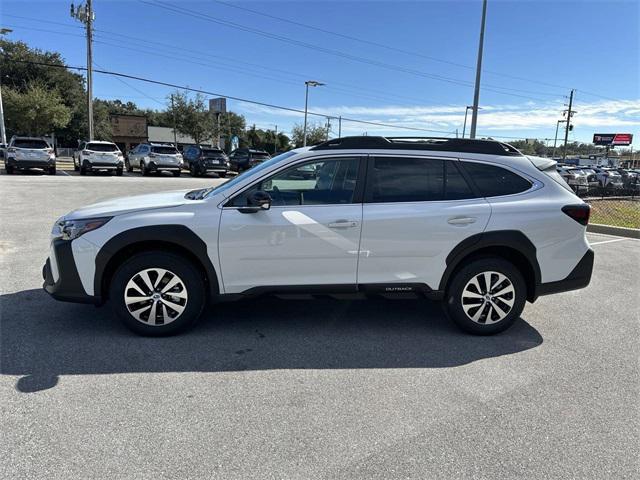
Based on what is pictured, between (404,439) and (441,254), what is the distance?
1822mm

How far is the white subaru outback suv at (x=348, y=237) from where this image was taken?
3854 millimetres

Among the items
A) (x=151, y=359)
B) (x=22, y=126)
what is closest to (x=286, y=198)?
(x=151, y=359)

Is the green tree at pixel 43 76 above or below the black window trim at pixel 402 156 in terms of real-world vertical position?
above

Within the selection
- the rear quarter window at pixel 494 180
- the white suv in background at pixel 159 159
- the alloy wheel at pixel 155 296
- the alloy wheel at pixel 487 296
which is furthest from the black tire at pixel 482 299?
the white suv in background at pixel 159 159

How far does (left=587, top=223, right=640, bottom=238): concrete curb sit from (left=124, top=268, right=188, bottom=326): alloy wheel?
36.3 ft

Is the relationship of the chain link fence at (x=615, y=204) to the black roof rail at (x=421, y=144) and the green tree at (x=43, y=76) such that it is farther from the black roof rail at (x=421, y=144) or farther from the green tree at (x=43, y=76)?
the green tree at (x=43, y=76)

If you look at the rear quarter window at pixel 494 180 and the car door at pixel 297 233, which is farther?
the rear quarter window at pixel 494 180

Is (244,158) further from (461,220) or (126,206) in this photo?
(461,220)

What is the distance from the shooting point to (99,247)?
379 centimetres

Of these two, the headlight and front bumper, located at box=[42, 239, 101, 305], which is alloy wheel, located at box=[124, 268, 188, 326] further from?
the headlight

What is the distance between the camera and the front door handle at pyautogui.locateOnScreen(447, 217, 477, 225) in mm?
4047

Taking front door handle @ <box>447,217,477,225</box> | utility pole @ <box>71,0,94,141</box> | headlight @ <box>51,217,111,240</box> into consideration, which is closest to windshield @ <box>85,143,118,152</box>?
utility pole @ <box>71,0,94,141</box>

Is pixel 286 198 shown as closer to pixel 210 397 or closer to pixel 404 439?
pixel 210 397

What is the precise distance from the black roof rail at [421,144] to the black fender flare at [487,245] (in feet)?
2.67
